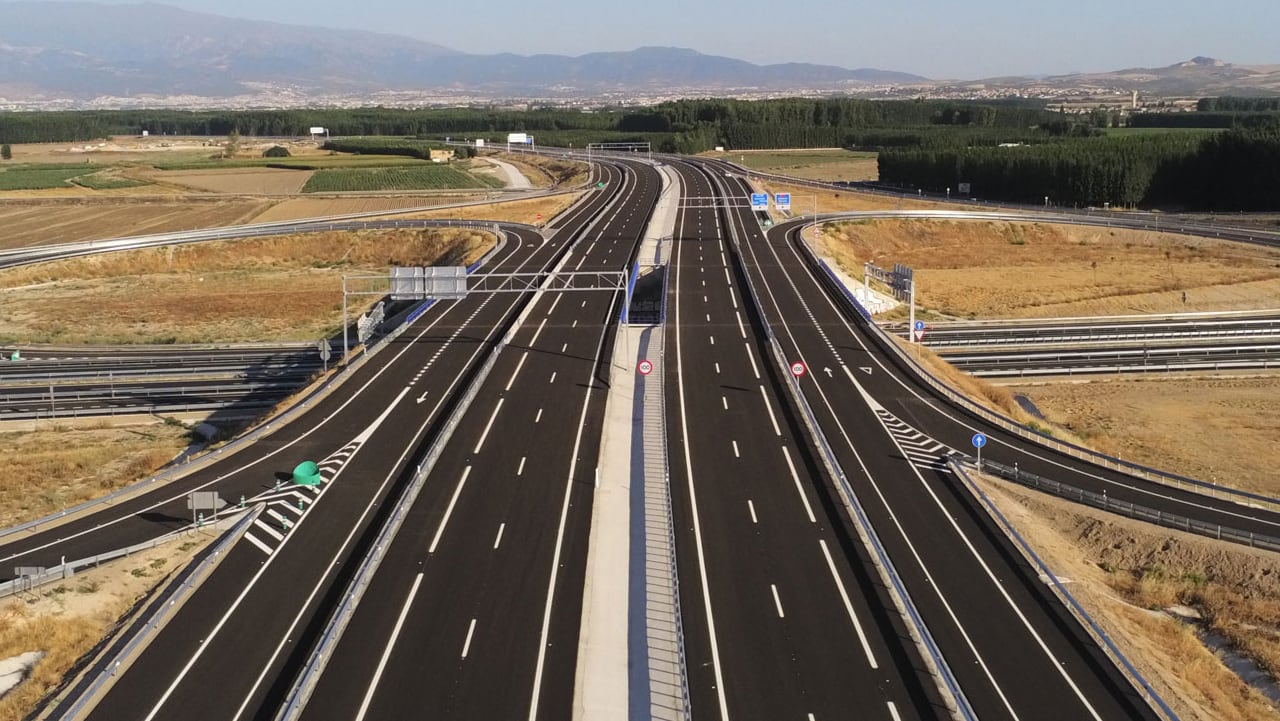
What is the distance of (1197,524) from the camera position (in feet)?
130

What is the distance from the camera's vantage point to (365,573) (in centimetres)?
3158

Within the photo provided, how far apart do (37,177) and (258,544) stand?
162 metres

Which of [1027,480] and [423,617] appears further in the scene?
[1027,480]

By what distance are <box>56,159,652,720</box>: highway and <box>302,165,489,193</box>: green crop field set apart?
103 metres

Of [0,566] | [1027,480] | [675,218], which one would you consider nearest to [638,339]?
[1027,480]

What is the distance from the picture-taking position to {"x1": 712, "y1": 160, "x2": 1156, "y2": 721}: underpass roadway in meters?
26.9

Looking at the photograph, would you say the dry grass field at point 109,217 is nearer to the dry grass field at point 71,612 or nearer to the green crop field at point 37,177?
the green crop field at point 37,177

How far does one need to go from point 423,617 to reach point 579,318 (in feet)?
132

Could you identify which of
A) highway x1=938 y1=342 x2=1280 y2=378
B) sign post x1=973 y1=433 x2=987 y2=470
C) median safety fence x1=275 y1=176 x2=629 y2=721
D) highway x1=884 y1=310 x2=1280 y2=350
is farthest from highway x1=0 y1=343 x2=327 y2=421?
highway x1=938 y1=342 x2=1280 y2=378

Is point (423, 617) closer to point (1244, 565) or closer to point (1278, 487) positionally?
point (1244, 565)

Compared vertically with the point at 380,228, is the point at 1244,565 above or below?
below

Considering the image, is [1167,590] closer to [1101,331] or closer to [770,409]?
[770,409]

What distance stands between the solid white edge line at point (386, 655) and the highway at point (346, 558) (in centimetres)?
38

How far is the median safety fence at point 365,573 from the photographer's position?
25.4 m
